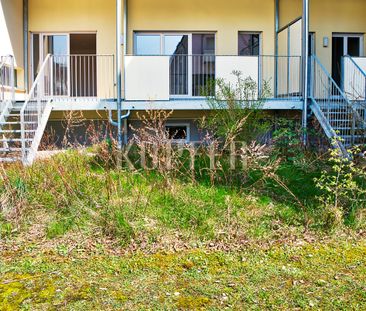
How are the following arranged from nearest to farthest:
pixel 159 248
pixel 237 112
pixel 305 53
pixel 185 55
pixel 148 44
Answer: pixel 159 248, pixel 237 112, pixel 305 53, pixel 185 55, pixel 148 44

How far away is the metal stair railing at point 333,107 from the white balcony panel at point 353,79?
0.36 m

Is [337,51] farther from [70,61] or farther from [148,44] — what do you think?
[70,61]

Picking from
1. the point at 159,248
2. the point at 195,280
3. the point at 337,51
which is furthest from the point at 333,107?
the point at 195,280

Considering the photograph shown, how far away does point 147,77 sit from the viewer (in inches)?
419

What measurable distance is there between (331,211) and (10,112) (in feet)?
27.0

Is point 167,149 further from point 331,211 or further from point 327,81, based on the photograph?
point 327,81

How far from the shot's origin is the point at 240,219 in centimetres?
520

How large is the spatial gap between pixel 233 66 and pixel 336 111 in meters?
2.85

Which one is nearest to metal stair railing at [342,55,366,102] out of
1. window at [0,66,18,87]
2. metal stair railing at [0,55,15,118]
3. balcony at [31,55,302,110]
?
balcony at [31,55,302,110]

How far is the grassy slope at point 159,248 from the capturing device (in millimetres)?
3617

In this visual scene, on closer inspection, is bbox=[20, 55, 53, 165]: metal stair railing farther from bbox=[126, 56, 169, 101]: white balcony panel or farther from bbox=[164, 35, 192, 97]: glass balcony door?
bbox=[164, 35, 192, 97]: glass balcony door

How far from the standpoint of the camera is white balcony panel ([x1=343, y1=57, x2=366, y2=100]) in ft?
34.2

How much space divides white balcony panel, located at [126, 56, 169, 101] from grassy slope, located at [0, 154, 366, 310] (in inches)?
183

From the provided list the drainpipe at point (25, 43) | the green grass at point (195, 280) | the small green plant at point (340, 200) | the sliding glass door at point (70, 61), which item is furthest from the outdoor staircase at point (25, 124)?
the small green plant at point (340, 200)
